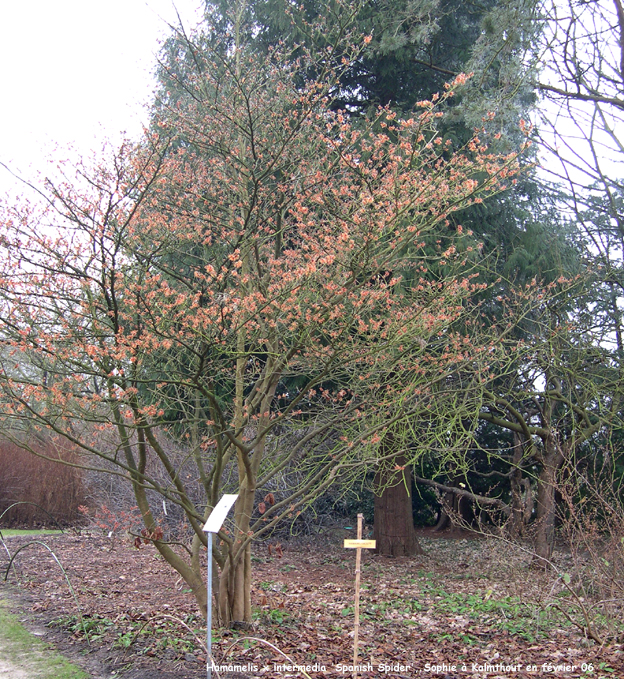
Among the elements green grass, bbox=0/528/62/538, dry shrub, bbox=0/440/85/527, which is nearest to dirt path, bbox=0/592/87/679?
green grass, bbox=0/528/62/538

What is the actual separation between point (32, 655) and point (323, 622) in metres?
2.20

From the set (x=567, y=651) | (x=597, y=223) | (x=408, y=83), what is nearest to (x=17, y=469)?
(x=408, y=83)

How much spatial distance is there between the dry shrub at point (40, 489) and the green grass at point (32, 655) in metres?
7.15

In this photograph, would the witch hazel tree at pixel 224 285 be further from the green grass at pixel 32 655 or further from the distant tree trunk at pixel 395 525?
the distant tree trunk at pixel 395 525

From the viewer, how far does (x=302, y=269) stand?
3.86 m

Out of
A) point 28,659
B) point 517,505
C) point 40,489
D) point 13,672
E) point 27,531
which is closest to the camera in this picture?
point 13,672

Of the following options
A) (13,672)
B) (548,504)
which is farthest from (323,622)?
(548,504)

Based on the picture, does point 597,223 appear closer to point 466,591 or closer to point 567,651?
point 466,591

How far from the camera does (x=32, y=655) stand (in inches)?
162

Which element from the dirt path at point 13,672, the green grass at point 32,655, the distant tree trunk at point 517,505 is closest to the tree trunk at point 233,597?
the green grass at point 32,655

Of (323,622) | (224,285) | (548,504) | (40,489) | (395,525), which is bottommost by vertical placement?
(323,622)

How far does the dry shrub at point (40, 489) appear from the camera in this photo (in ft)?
38.4

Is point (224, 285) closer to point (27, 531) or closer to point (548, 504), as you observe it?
point (548, 504)

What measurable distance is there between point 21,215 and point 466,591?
19.0 feet
